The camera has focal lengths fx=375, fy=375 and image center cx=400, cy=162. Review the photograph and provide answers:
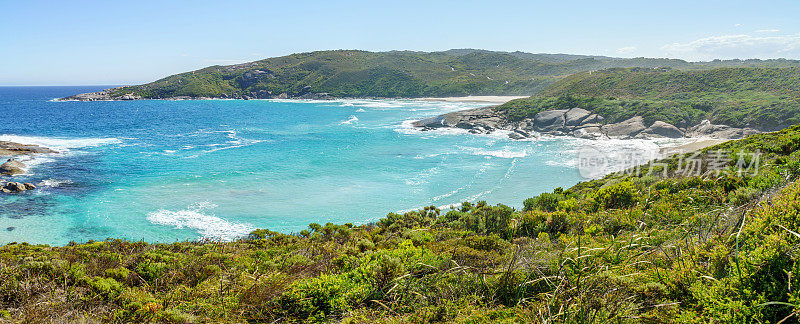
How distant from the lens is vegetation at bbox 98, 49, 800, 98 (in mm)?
104938

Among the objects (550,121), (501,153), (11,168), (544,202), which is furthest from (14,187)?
(550,121)

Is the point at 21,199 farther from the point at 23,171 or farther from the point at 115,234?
the point at 115,234

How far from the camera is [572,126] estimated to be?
41.9m

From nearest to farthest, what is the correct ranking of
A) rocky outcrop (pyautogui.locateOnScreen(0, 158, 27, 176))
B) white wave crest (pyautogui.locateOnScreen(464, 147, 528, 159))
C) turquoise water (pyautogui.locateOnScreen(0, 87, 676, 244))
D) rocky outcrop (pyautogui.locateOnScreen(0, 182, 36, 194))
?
turquoise water (pyautogui.locateOnScreen(0, 87, 676, 244)), rocky outcrop (pyautogui.locateOnScreen(0, 182, 36, 194)), rocky outcrop (pyautogui.locateOnScreen(0, 158, 27, 176)), white wave crest (pyautogui.locateOnScreen(464, 147, 528, 159))

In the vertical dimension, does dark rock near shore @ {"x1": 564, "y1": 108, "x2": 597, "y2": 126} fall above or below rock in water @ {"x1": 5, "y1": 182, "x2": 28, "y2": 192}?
above

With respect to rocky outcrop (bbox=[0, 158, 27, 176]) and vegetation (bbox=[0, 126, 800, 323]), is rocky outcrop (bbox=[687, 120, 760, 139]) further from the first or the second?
rocky outcrop (bbox=[0, 158, 27, 176])

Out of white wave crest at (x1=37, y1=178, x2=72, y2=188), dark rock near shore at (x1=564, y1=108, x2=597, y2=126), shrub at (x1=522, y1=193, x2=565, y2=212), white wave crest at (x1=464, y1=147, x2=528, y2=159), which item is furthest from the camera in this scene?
dark rock near shore at (x1=564, y1=108, x2=597, y2=126)

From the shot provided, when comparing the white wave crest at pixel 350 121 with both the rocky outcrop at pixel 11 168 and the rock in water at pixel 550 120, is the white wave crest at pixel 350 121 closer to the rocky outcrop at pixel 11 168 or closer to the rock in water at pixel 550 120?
the rock in water at pixel 550 120

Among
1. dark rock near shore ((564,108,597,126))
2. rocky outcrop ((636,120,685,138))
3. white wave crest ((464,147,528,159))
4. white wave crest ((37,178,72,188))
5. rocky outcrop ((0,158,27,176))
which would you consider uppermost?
dark rock near shore ((564,108,597,126))

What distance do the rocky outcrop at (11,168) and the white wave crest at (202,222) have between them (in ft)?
50.4

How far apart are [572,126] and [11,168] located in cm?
4840

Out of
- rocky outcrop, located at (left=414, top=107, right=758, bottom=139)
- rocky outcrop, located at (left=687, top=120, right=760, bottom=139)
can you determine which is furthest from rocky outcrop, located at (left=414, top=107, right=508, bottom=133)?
rocky outcrop, located at (left=687, top=120, right=760, bottom=139)

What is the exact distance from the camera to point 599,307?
10.0ft

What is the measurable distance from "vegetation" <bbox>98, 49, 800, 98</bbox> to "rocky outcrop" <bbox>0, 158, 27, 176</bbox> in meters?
85.0
